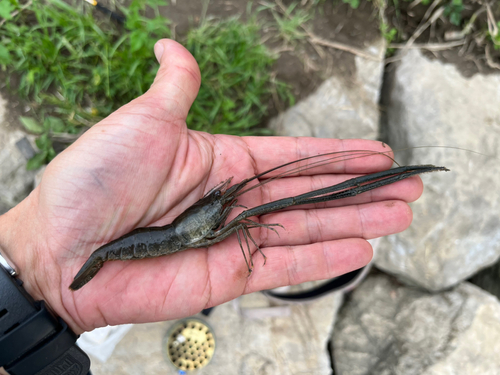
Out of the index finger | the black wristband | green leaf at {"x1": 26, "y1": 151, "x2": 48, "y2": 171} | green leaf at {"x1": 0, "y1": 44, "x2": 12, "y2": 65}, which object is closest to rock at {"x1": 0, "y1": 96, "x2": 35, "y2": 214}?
green leaf at {"x1": 26, "y1": 151, "x2": 48, "y2": 171}

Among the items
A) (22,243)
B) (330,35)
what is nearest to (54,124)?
(22,243)

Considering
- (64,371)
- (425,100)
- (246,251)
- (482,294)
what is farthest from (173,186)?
(482,294)

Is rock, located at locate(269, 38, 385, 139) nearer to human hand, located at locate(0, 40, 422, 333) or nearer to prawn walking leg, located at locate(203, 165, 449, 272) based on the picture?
human hand, located at locate(0, 40, 422, 333)

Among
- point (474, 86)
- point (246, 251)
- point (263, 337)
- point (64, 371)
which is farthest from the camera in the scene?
point (474, 86)

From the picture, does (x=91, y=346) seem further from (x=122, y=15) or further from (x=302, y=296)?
(x=122, y=15)

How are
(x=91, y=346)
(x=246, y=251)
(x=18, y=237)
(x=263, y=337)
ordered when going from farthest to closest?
(x=263, y=337) → (x=91, y=346) → (x=246, y=251) → (x=18, y=237)

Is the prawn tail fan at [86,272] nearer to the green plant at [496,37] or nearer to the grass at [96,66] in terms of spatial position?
the grass at [96,66]

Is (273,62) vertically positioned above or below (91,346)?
above

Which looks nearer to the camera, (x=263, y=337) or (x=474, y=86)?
(x=263, y=337)
